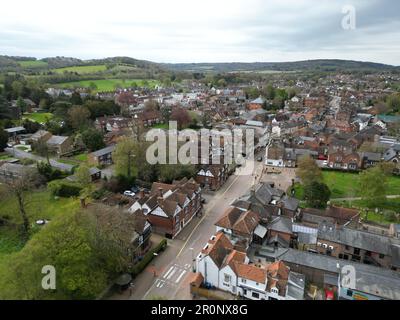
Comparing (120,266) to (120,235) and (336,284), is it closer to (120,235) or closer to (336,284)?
(120,235)

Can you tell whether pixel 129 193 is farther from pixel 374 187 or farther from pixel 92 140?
pixel 374 187

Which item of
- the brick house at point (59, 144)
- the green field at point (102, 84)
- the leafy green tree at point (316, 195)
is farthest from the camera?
the green field at point (102, 84)

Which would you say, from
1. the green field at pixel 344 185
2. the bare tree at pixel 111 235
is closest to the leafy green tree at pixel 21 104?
the bare tree at pixel 111 235

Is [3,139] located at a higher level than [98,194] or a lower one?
higher

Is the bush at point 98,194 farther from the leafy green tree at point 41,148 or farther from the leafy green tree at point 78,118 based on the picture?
the leafy green tree at point 78,118

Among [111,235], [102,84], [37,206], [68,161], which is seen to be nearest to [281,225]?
[111,235]
